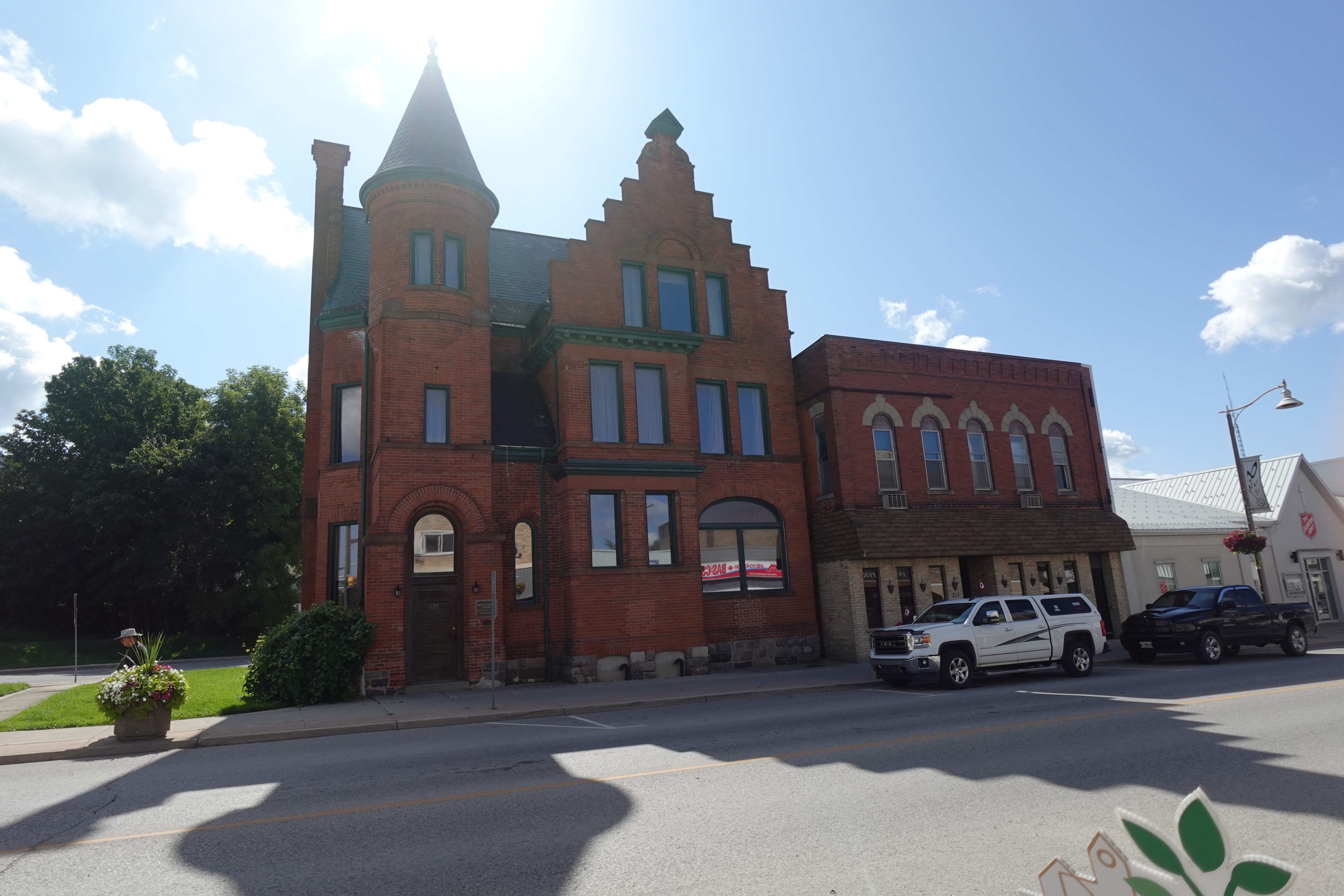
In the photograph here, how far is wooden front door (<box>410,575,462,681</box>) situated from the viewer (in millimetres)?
18172

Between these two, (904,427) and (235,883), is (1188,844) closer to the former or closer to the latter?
(235,883)

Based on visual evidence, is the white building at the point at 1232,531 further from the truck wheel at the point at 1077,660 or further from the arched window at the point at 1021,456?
the truck wheel at the point at 1077,660

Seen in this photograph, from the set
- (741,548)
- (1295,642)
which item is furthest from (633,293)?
(1295,642)

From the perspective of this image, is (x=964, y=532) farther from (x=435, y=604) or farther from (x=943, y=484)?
(x=435, y=604)

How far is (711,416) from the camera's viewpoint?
22.7 meters

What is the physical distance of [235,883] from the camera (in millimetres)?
5492

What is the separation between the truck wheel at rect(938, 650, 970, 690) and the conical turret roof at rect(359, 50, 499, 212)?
1627 cm

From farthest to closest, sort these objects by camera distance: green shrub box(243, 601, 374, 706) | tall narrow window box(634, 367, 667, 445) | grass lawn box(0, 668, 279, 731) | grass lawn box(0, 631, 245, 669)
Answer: grass lawn box(0, 631, 245, 669), tall narrow window box(634, 367, 667, 445), green shrub box(243, 601, 374, 706), grass lawn box(0, 668, 279, 731)

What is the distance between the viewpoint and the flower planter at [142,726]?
39.4 ft

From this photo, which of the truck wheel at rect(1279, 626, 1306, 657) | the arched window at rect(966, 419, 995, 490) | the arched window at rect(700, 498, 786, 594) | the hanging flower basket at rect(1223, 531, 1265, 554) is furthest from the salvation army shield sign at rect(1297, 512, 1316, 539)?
the arched window at rect(700, 498, 786, 594)

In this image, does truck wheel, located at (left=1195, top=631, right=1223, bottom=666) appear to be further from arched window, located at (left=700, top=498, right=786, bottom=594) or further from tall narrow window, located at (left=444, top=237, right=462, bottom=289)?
tall narrow window, located at (left=444, top=237, right=462, bottom=289)

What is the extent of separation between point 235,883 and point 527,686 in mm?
12933

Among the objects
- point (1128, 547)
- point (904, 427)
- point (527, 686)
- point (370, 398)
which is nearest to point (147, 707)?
point (527, 686)

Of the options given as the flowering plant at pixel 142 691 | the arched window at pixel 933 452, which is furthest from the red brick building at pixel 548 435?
the flowering plant at pixel 142 691
